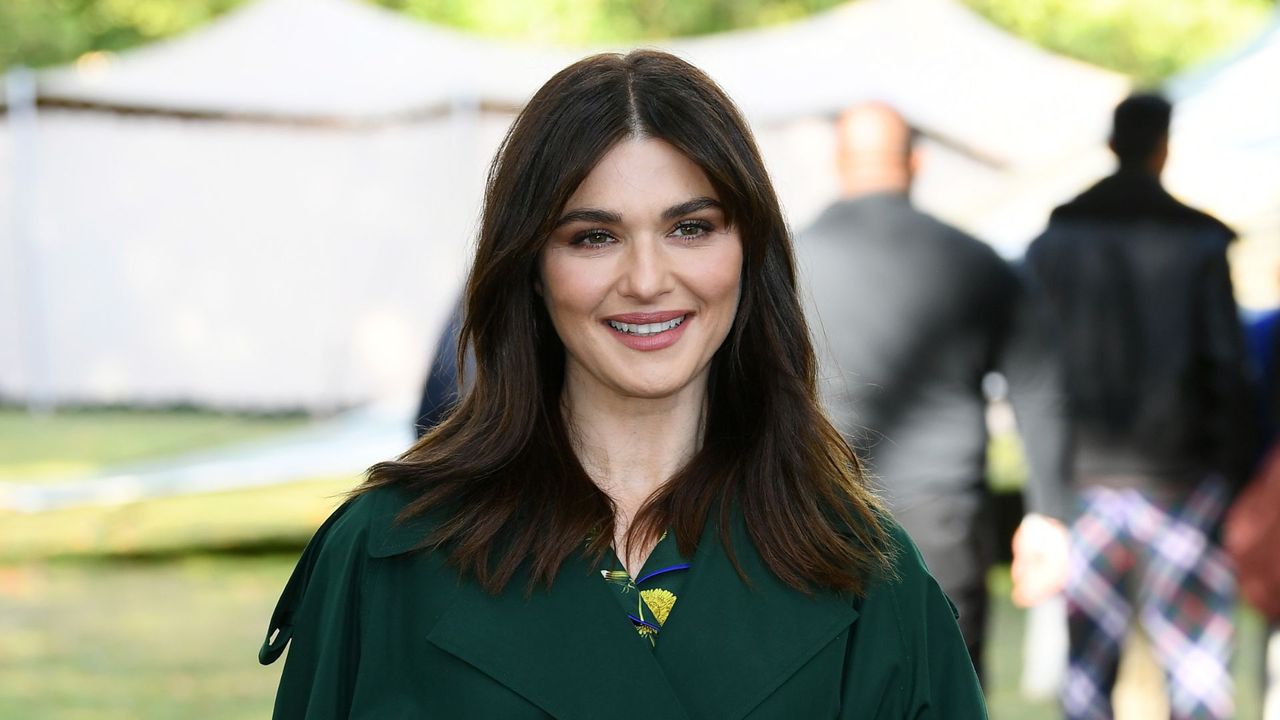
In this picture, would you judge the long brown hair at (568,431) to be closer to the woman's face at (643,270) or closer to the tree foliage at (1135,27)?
the woman's face at (643,270)

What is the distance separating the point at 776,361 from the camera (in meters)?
2.03

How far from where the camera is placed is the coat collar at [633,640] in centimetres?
176

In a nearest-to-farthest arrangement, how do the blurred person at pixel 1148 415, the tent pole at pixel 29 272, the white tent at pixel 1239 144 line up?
the blurred person at pixel 1148 415
the white tent at pixel 1239 144
the tent pole at pixel 29 272

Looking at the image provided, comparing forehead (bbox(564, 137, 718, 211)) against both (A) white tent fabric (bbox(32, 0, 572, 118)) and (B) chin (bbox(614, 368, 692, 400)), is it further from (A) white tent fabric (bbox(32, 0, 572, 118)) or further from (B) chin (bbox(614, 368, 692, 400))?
(A) white tent fabric (bbox(32, 0, 572, 118))

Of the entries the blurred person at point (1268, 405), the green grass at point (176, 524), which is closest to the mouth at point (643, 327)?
the blurred person at point (1268, 405)

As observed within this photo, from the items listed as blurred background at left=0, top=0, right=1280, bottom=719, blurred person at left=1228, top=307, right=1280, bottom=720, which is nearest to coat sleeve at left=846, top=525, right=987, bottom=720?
blurred person at left=1228, top=307, right=1280, bottom=720

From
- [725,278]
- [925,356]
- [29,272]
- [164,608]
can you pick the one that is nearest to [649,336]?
[725,278]

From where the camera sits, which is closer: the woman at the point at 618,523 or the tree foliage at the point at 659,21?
the woman at the point at 618,523

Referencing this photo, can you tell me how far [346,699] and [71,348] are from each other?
1346 centimetres

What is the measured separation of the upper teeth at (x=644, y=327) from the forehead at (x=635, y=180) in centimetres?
14

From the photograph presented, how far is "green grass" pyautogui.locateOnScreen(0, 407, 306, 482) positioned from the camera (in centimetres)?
1132

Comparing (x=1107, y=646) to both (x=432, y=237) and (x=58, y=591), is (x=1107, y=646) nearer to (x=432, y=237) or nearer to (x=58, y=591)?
(x=58, y=591)

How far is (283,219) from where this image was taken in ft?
45.5

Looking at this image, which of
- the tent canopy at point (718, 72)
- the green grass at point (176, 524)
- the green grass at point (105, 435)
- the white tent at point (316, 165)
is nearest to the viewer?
the green grass at point (176, 524)
